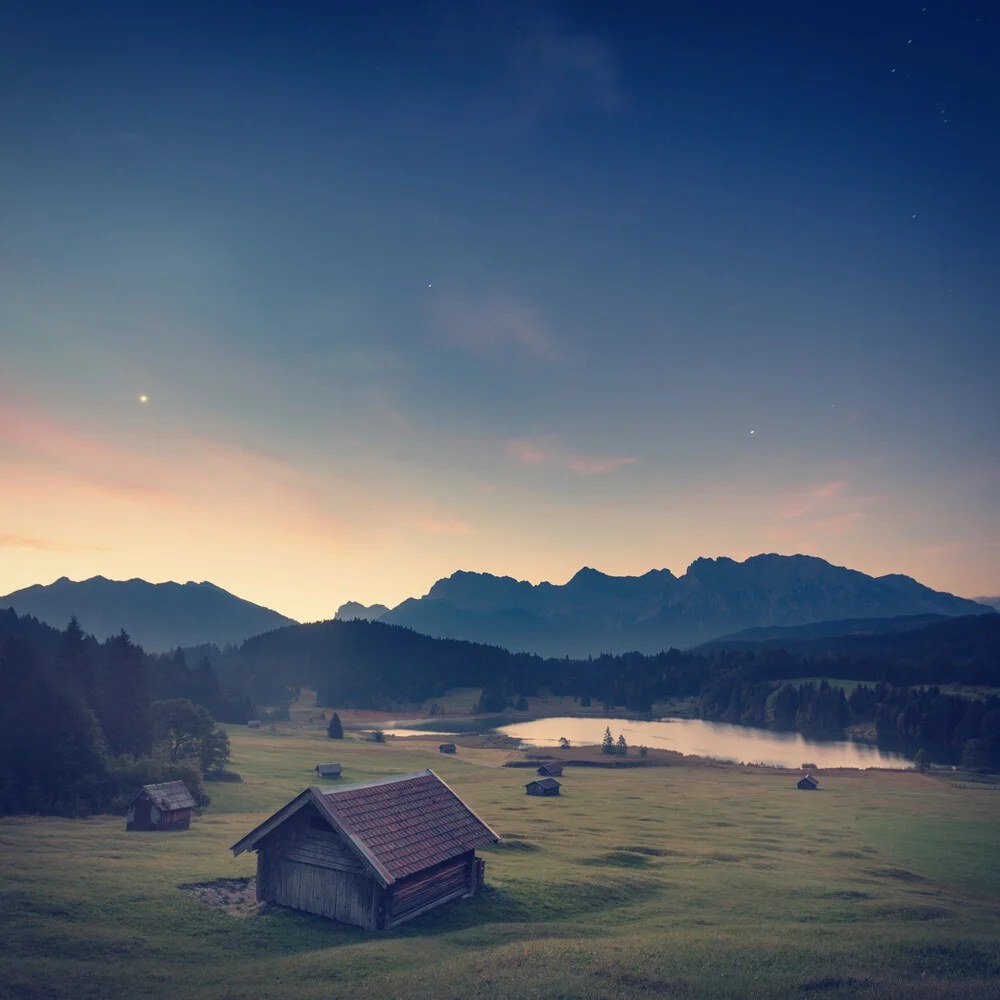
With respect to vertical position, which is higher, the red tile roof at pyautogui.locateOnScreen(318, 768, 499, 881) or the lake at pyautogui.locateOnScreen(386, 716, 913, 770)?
the red tile roof at pyautogui.locateOnScreen(318, 768, 499, 881)

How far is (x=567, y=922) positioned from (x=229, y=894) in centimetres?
1697

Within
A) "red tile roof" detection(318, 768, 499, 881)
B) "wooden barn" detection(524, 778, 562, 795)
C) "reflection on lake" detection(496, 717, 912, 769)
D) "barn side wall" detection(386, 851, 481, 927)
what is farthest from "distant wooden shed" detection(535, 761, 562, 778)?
"barn side wall" detection(386, 851, 481, 927)

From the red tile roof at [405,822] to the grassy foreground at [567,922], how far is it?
9.15 ft

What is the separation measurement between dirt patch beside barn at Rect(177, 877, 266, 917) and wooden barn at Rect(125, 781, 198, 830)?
23.7 meters

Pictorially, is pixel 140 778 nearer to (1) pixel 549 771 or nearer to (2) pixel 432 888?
(2) pixel 432 888

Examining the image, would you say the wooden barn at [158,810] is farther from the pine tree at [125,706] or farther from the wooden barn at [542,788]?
the wooden barn at [542,788]

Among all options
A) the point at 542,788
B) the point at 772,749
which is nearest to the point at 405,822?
the point at 542,788

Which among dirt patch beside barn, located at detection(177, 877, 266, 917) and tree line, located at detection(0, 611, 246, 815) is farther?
tree line, located at detection(0, 611, 246, 815)

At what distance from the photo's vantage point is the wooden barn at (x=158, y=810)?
54.4 metres

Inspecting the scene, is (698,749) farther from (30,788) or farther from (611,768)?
(30,788)

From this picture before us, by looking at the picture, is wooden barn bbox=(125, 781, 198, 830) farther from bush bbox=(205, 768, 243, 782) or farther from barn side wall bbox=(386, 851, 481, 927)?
barn side wall bbox=(386, 851, 481, 927)

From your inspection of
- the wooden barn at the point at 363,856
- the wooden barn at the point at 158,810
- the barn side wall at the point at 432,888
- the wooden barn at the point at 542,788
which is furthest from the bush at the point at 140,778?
the barn side wall at the point at 432,888

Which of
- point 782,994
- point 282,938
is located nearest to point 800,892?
point 782,994

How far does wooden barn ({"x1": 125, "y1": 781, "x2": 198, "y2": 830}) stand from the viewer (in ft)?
178
